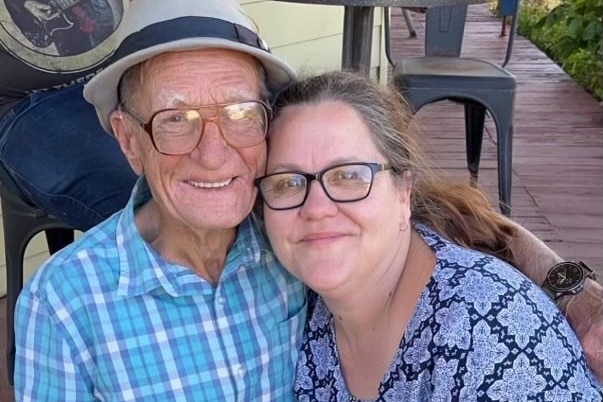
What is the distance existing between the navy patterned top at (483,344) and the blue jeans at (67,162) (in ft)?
2.66

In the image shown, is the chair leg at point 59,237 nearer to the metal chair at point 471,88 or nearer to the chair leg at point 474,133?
the metal chair at point 471,88

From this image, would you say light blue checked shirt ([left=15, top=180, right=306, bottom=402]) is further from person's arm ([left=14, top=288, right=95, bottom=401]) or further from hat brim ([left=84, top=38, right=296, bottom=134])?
hat brim ([left=84, top=38, right=296, bottom=134])

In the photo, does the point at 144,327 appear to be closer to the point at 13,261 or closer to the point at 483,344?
the point at 483,344

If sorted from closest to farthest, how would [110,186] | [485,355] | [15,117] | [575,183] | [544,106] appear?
[485,355] → [110,186] → [15,117] → [575,183] → [544,106]

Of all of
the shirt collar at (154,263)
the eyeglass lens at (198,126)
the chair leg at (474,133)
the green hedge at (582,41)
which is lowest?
the green hedge at (582,41)

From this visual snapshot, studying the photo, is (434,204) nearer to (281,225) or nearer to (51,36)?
(281,225)

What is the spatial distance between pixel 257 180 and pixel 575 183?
2.83m

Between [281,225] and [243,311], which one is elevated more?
[281,225]

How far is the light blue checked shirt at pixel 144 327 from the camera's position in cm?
130

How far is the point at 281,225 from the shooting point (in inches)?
52.7

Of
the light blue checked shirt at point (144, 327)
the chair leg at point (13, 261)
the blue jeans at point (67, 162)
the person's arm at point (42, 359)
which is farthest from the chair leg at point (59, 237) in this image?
the person's arm at point (42, 359)

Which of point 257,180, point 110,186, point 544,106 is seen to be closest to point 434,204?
point 257,180

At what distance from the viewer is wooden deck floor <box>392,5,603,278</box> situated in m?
3.38

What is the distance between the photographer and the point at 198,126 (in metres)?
1.30
